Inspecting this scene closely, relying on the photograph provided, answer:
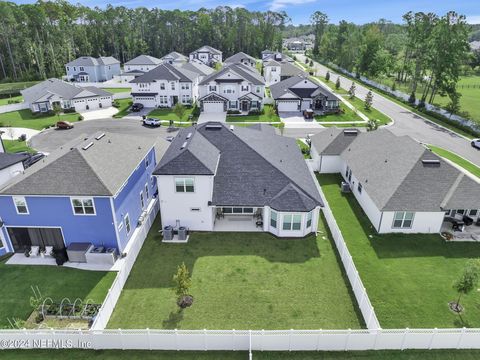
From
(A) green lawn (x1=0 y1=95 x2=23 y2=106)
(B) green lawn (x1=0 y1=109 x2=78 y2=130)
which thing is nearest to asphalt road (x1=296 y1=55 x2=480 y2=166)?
(B) green lawn (x1=0 y1=109 x2=78 y2=130)

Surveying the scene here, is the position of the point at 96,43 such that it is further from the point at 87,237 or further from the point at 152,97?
the point at 87,237

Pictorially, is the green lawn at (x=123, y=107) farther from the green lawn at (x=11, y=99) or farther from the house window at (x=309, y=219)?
the house window at (x=309, y=219)

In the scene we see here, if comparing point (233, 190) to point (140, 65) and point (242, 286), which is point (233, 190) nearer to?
point (242, 286)

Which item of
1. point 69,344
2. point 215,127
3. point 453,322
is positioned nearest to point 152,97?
point 215,127

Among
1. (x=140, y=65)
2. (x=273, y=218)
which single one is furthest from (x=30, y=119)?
(x=273, y=218)

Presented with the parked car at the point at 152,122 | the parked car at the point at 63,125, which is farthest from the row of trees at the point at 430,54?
the parked car at the point at 63,125

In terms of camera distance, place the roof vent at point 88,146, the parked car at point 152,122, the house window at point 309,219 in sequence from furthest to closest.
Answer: the parked car at point 152,122 < the house window at point 309,219 < the roof vent at point 88,146
